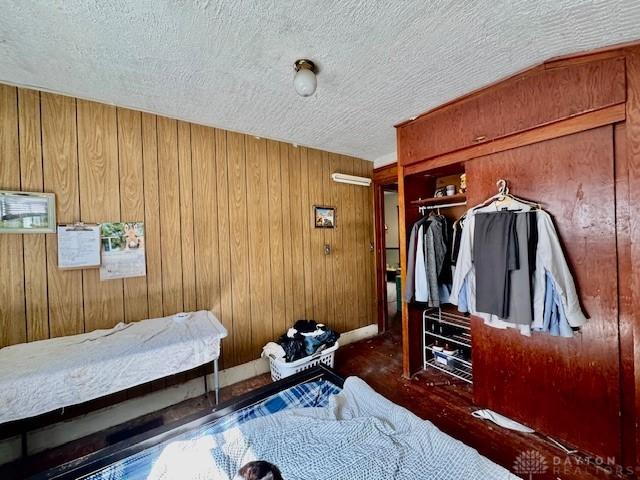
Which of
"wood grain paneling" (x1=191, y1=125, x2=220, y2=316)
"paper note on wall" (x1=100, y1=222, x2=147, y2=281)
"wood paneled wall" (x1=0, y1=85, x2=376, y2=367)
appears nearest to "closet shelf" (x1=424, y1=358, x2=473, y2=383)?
"wood paneled wall" (x1=0, y1=85, x2=376, y2=367)

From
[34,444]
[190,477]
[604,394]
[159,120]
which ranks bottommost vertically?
[34,444]

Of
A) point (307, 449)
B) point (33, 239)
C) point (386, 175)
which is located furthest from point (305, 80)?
point (386, 175)

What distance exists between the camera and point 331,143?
271 cm

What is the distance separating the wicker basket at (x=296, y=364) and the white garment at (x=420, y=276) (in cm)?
92

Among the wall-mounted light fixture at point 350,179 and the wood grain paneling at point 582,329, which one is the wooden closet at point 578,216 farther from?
the wall-mounted light fixture at point 350,179

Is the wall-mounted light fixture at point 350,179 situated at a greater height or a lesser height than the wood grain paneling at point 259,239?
greater

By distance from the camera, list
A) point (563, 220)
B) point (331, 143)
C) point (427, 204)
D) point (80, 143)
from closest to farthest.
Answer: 1. point (563, 220)
2. point (80, 143)
3. point (427, 204)
4. point (331, 143)

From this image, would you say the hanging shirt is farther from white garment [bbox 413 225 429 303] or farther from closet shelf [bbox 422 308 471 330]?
closet shelf [bbox 422 308 471 330]

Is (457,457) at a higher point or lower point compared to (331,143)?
lower

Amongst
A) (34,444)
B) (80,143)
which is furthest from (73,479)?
(80,143)

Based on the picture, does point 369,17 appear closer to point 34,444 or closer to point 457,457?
point 457,457

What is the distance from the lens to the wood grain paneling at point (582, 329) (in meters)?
1.35

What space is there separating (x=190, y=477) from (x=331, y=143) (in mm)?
2695

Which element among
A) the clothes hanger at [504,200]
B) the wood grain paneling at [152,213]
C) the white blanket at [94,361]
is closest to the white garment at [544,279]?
the clothes hanger at [504,200]
